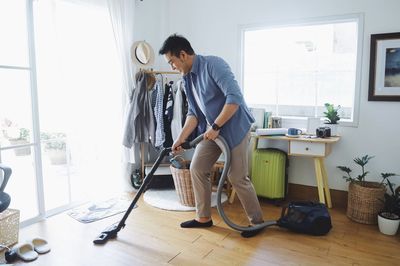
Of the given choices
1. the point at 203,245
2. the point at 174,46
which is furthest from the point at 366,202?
the point at 174,46

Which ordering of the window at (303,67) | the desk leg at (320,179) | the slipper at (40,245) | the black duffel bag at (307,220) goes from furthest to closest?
the window at (303,67) → the desk leg at (320,179) → the black duffel bag at (307,220) → the slipper at (40,245)

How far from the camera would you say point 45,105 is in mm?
2637

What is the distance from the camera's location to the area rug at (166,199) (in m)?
2.89

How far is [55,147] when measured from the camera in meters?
2.82

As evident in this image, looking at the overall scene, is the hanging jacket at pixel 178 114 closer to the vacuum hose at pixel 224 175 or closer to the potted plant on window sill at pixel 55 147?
the vacuum hose at pixel 224 175

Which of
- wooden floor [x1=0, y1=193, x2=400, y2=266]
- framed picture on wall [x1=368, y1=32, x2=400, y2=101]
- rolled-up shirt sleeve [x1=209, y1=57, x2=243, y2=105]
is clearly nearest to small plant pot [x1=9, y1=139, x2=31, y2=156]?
Result: wooden floor [x1=0, y1=193, x2=400, y2=266]

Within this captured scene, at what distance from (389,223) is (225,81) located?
1.61 m

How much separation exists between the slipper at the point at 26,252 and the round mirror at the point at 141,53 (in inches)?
76.9

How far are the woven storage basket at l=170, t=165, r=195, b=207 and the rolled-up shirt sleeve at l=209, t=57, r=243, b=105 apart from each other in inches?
39.5

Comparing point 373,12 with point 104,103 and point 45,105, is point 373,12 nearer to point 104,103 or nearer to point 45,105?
point 104,103

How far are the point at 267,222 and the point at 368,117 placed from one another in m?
1.33

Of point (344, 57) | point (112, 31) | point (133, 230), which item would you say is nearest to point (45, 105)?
point (112, 31)

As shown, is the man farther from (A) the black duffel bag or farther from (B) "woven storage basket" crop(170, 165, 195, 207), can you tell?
(B) "woven storage basket" crop(170, 165, 195, 207)

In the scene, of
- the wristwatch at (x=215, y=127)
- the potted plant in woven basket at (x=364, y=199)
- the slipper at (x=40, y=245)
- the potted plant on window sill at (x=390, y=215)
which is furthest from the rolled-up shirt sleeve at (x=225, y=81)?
the slipper at (x=40, y=245)
